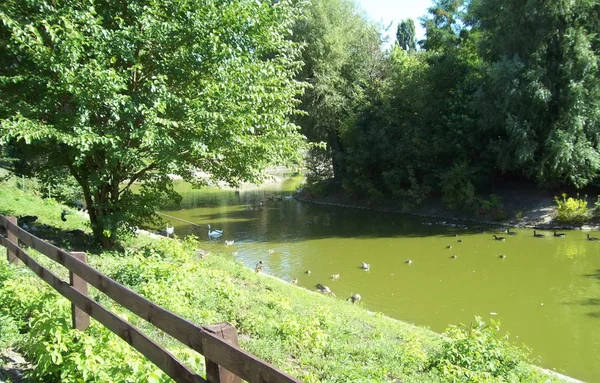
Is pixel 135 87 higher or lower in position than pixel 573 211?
higher

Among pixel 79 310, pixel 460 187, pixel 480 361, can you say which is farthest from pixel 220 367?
pixel 460 187

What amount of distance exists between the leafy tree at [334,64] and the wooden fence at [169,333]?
90.9ft

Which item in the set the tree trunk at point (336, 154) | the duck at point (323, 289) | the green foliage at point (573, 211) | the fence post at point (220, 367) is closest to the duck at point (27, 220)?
the duck at point (323, 289)

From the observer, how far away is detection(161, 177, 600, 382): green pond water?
11.5 metres

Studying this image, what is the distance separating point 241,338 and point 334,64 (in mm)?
28056

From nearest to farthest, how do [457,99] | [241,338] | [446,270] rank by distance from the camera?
[241,338] < [446,270] < [457,99]

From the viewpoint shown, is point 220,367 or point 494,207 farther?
point 494,207

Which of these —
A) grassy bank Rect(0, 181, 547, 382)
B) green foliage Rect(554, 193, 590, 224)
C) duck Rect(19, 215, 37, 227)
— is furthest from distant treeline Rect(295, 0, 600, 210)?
grassy bank Rect(0, 181, 547, 382)

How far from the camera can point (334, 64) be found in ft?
106

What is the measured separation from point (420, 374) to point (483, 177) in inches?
914

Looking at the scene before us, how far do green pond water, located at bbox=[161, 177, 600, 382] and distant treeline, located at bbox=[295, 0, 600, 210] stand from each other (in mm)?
3725

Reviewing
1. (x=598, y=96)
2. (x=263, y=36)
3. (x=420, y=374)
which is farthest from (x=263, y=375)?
(x=598, y=96)

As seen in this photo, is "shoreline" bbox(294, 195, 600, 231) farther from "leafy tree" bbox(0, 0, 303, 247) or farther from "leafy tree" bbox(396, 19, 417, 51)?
"leafy tree" bbox(396, 19, 417, 51)

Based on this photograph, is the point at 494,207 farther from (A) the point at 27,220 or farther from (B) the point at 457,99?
(A) the point at 27,220
